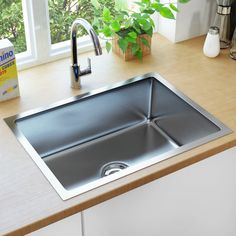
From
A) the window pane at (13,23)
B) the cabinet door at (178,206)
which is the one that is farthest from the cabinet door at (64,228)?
the window pane at (13,23)

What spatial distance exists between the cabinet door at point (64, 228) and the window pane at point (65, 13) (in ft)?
2.65

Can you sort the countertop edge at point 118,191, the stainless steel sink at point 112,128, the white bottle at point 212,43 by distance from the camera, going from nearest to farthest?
the countertop edge at point 118,191 → the stainless steel sink at point 112,128 → the white bottle at point 212,43

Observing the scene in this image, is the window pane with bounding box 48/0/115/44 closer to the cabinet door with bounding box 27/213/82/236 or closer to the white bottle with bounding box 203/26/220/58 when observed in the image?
the white bottle with bounding box 203/26/220/58

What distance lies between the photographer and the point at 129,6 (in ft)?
6.57

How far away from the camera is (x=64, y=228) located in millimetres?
1350

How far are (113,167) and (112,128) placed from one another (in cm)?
16

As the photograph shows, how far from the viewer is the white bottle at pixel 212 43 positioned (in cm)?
186

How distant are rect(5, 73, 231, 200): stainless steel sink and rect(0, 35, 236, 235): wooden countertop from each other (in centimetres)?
4

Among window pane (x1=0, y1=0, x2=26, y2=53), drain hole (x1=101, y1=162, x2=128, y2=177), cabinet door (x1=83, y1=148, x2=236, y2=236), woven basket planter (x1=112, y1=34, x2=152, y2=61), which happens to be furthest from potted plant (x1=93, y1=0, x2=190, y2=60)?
cabinet door (x1=83, y1=148, x2=236, y2=236)

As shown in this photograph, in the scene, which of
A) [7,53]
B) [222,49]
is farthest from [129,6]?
[7,53]

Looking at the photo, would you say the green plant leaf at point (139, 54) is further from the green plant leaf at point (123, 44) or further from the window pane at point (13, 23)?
the window pane at point (13, 23)

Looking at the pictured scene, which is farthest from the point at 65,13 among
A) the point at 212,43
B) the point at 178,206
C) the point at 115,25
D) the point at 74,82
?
the point at 178,206

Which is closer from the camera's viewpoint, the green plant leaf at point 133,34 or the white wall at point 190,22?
the green plant leaf at point 133,34

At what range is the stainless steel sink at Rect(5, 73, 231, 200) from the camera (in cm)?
165
